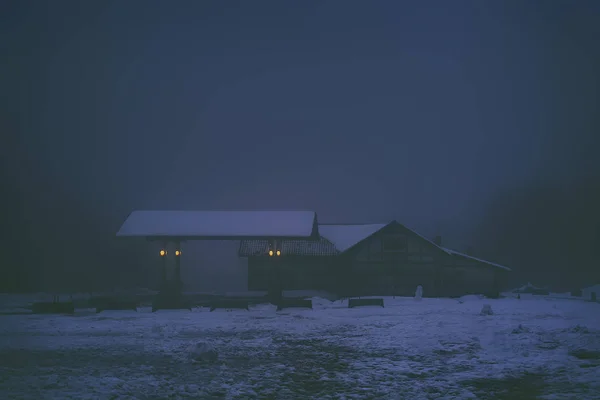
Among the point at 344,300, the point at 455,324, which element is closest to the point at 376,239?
the point at 344,300

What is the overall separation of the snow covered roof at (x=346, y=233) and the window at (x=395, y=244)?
128 cm

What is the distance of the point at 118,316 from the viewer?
25.6 meters

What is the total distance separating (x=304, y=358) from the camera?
13.8m

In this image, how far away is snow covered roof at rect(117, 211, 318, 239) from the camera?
2900 centimetres

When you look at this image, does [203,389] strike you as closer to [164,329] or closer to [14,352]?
[14,352]

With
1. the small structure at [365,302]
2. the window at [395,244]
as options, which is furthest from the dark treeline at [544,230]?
the small structure at [365,302]

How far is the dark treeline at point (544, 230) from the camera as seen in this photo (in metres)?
76.2

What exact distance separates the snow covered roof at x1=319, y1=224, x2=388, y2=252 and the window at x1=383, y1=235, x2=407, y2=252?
128 centimetres

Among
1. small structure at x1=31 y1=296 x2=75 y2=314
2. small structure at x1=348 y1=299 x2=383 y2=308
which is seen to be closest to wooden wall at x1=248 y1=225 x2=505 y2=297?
small structure at x1=348 y1=299 x2=383 y2=308

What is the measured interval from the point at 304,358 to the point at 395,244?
2672 cm

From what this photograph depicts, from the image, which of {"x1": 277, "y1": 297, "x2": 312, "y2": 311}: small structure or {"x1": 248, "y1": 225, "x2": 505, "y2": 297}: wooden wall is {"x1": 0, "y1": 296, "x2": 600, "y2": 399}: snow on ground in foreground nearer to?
{"x1": 277, "y1": 297, "x2": 312, "y2": 311}: small structure

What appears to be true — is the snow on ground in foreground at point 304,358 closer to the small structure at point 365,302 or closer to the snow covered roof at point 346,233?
the small structure at point 365,302

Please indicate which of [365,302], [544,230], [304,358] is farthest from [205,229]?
[544,230]

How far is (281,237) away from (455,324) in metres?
11.5
